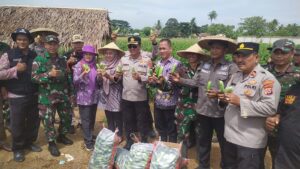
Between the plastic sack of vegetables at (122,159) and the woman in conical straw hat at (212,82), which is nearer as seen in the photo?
the plastic sack of vegetables at (122,159)

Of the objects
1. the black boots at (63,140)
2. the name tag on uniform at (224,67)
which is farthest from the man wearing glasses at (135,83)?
the black boots at (63,140)

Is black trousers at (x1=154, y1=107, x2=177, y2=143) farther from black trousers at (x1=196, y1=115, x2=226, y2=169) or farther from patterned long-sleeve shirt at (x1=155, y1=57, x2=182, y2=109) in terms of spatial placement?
black trousers at (x1=196, y1=115, x2=226, y2=169)

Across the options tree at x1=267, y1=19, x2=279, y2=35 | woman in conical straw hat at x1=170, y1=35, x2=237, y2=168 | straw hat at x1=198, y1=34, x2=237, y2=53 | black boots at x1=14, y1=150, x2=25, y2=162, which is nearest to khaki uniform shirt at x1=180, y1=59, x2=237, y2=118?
woman in conical straw hat at x1=170, y1=35, x2=237, y2=168

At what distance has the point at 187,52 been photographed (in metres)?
4.14

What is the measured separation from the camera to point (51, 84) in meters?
4.37

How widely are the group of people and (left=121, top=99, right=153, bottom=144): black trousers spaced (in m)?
0.02

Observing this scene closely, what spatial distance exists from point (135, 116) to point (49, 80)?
161 centimetres

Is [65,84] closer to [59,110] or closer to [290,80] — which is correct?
[59,110]

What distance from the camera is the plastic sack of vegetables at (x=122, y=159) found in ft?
10.9

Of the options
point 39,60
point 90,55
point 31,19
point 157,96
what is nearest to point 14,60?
point 39,60

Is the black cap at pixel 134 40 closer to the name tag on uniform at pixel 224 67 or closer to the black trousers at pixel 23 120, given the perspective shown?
the name tag on uniform at pixel 224 67

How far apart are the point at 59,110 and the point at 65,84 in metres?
0.52

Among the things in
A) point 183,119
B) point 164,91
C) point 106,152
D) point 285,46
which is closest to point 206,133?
point 183,119

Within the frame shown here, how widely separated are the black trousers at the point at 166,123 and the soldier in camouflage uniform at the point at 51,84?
5.72 feet
